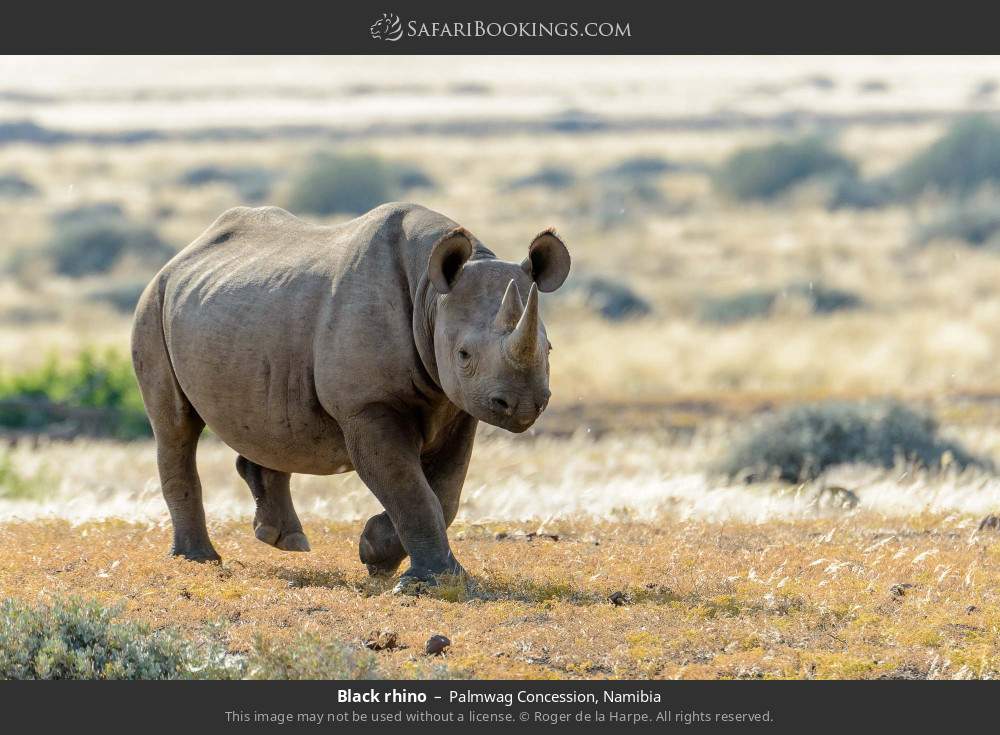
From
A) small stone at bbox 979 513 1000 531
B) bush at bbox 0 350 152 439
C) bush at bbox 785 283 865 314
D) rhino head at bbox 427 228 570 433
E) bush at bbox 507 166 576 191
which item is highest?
rhino head at bbox 427 228 570 433

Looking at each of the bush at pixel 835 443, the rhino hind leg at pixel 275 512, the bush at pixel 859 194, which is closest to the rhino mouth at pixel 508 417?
the rhino hind leg at pixel 275 512

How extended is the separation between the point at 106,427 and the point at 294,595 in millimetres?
17318

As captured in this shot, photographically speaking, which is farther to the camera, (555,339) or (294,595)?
(555,339)

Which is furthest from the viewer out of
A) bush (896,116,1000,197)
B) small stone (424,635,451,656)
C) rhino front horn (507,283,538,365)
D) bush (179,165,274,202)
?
Answer: bush (179,165,274,202)

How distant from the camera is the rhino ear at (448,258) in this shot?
35.1ft

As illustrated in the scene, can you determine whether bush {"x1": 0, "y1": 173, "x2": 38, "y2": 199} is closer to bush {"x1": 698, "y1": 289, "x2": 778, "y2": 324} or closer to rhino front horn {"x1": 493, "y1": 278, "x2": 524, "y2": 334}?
bush {"x1": 698, "y1": 289, "x2": 778, "y2": 324}

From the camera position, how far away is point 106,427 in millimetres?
27344

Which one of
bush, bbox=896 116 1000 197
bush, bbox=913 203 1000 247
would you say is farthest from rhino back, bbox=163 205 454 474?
bush, bbox=896 116 1000 197

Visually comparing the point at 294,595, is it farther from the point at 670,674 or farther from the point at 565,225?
the point at 565,225

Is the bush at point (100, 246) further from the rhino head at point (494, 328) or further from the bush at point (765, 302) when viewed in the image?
the rhino head at point (494, 328)

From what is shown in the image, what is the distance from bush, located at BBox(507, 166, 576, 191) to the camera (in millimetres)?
83062

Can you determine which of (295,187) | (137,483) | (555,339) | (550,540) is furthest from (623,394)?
(295,187)

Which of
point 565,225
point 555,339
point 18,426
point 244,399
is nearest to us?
point 244,399

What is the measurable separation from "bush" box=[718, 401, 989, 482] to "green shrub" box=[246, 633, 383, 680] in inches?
423
